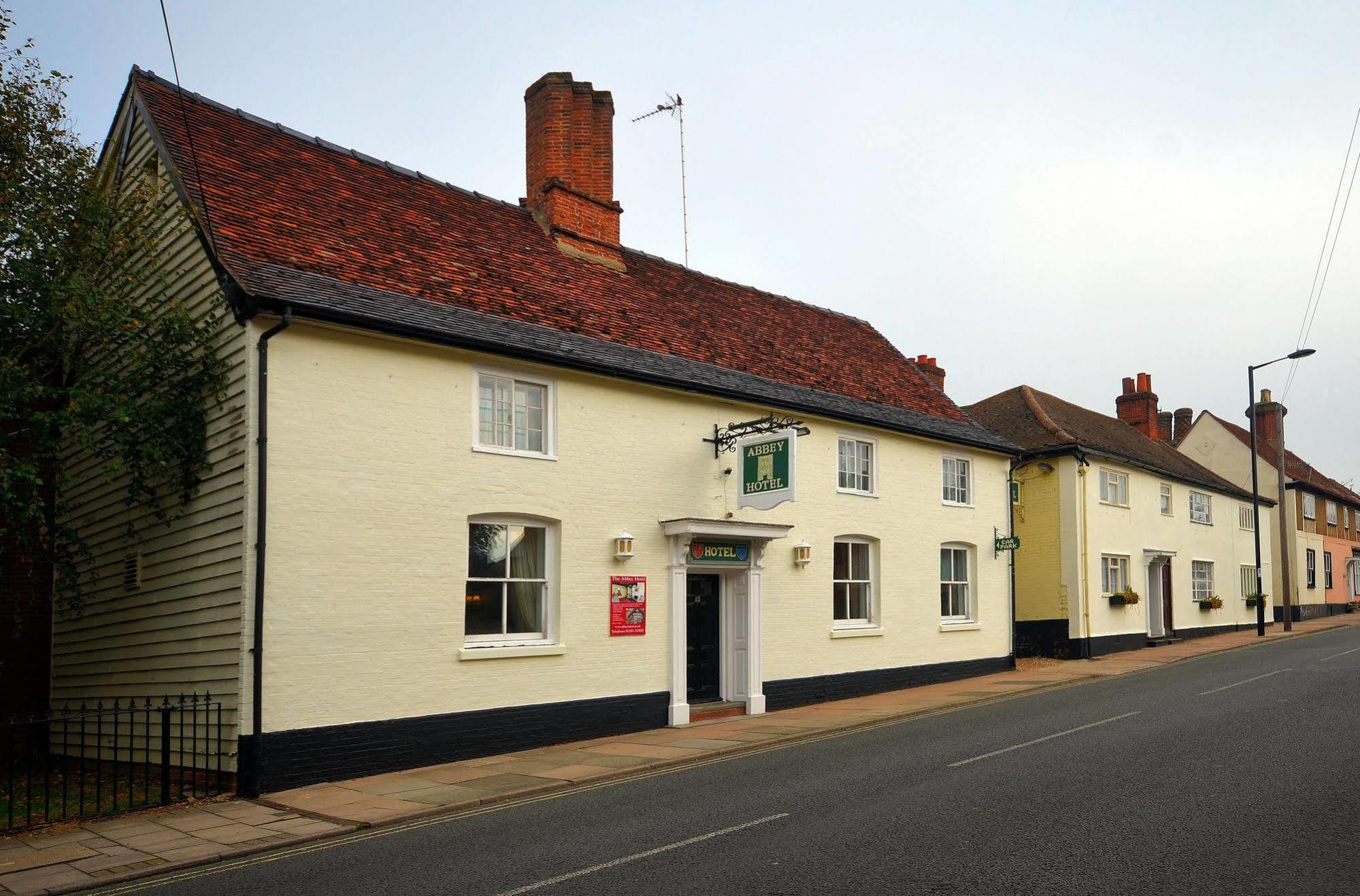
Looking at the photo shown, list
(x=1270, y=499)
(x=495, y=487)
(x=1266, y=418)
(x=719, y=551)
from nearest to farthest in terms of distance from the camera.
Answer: (x=495, y=487) < (x=719, y=551) < (x=1270, y=499) < (x=1266, y=418)

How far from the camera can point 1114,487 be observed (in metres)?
30.4

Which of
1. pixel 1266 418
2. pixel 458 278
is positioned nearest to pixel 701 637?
pixel 458 278

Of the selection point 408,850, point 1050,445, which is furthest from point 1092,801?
point 1050,445

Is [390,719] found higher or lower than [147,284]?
lower

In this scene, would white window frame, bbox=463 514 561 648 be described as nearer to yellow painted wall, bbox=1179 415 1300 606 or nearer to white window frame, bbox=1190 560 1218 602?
white window frame, bbox=1190 560 1218 602

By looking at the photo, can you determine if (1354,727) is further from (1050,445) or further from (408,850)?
(1050,445)

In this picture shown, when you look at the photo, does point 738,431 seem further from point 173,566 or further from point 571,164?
point 173,566

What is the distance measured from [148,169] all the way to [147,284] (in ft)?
5.53

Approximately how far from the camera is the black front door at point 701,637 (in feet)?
55.5

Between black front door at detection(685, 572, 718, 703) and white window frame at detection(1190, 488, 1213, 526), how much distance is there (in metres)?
24.8

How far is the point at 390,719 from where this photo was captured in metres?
12.5

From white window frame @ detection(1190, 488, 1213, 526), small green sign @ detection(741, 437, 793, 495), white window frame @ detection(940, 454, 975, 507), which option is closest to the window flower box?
white window frame @ detection(1190, 488, 1213, 526)

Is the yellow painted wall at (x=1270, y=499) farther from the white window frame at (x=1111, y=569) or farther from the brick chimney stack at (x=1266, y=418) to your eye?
the white window frame at (x=1111, y=569)

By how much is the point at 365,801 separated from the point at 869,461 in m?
12.4
